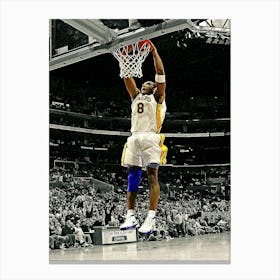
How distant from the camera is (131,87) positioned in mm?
5141

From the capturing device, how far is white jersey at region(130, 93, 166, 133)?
5094 mm

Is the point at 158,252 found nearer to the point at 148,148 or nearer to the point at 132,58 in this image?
the point at 148,148

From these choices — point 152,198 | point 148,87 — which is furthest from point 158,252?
point 148,87

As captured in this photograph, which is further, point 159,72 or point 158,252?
point 159,72

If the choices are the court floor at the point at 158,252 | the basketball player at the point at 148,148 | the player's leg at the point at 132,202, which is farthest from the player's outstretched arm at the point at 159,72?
the court floor at the point at 158,252

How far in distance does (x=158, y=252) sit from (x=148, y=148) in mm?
876

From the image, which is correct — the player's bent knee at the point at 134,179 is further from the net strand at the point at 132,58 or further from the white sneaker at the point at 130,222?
the net strand at the point at 132,58

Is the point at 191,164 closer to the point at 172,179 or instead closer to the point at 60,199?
the point at 172,179

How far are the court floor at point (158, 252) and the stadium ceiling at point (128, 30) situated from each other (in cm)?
161

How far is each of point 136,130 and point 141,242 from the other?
37.8 inches

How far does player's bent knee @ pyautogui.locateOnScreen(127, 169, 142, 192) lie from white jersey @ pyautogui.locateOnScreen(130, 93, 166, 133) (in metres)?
0.35
